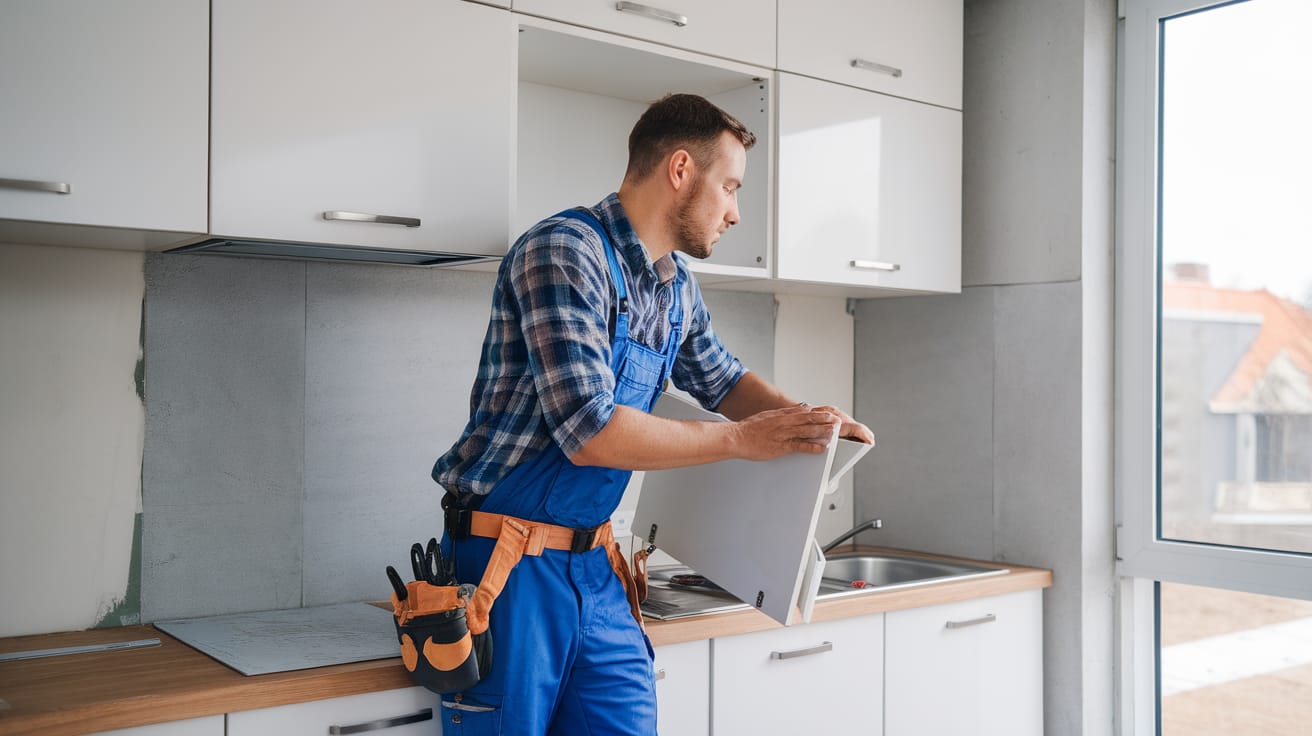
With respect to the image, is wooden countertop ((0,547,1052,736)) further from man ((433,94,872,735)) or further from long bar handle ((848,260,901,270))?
long bar handle ((848,260,901,270))

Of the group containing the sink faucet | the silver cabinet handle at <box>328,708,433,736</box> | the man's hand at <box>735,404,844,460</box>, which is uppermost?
the man's hand at <box>735,404,844,460</box>

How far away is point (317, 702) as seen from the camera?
163cm

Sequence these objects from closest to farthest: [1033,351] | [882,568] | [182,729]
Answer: [182,729] < [1033,351] < [882,568]

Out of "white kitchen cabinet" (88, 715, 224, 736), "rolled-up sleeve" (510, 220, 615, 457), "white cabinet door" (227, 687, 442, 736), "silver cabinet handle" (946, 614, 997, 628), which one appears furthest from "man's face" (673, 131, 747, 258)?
"silver cabinet handle" (946, 614, 997, 628)

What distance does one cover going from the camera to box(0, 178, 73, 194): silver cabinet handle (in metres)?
1.56

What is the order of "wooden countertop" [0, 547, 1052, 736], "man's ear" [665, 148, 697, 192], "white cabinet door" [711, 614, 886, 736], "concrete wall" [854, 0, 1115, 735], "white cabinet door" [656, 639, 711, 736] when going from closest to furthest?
"wooden countertop" [0, 547, 1052, 736] < "man's ear" [665, 148, 697, 192] < "white cabinet door" [656, 639, 711, 736] < "white cabinet door" [711, 614, 886, 736] < "concrete wall" [854, 0, 1115, 735]

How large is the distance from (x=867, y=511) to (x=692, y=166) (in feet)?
5.24

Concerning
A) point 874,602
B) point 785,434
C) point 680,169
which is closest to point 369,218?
point 680,169

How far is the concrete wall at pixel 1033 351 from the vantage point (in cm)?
269

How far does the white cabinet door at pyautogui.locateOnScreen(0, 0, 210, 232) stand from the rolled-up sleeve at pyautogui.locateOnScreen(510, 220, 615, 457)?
0.55m

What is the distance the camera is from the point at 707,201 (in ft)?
6.03

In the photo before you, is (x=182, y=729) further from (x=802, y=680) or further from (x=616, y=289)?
(x=802, y=680)

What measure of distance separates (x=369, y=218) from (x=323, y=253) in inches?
8.3

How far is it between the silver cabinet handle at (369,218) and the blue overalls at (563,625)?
306 millimetres
